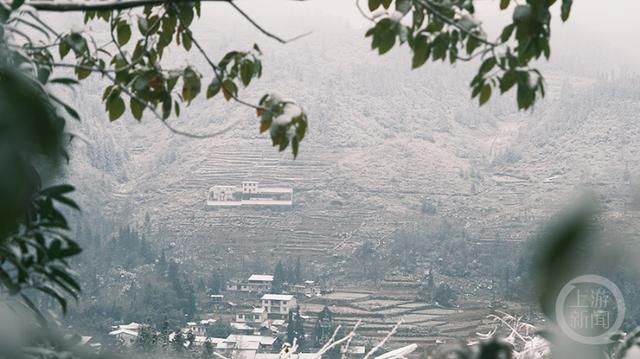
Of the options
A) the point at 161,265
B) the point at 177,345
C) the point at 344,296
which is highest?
the point at 177,345

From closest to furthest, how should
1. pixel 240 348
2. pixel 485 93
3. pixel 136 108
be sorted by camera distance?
1. pixel 485 93
2. pixel 136 108
3. pixel 240 348

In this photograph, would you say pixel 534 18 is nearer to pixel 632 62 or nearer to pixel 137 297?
pixel 137 297

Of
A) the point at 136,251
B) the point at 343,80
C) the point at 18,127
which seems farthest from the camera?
the point at 343,80

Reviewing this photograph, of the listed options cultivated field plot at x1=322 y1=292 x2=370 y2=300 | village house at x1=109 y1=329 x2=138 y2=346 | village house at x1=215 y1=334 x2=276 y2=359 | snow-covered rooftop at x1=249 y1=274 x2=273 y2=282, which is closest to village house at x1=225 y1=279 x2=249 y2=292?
snow-covered rooftop at x1=249 y1=274 x2=273 y2=282

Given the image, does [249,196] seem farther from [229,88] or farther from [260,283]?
[229,88]

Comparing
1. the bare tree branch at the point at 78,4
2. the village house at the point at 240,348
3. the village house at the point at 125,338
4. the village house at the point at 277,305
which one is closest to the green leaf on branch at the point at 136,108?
the bare tree branch at the point at 78,4

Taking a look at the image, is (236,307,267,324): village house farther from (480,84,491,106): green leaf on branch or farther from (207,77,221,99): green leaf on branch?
(480,84,491,106): green leaf on branch

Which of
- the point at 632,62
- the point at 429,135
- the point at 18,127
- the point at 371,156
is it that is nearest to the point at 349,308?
the point at 371,156

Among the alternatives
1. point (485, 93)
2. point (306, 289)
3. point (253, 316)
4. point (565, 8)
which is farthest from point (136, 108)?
point (306, 289)

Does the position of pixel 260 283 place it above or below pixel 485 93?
below
